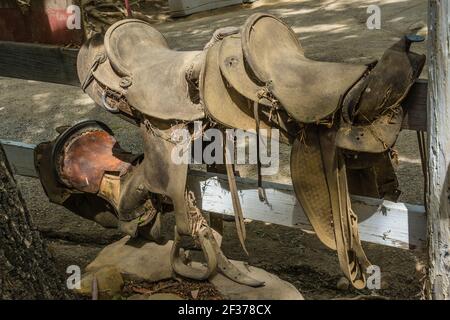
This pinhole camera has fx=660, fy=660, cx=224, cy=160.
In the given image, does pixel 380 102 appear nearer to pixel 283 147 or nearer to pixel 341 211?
pixel 341 211

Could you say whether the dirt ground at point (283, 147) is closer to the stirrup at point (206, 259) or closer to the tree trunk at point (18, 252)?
the stirrup at point (206, 259)

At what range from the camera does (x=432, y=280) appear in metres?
2.42

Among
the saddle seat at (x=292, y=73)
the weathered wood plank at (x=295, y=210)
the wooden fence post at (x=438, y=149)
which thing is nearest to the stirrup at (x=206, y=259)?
Answer: the weathered wood plank at (x=295, y=210)

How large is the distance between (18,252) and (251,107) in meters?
1.04

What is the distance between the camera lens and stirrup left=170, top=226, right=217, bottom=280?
8.98 ft

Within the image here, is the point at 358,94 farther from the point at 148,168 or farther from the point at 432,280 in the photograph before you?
the point at 148,168

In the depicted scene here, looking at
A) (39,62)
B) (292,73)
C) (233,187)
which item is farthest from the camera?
(39,62)

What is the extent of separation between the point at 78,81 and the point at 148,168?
73 cm

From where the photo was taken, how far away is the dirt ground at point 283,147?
3225mm

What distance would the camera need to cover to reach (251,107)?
2443mm

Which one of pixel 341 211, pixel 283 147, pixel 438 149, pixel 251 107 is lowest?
pixel 283 147

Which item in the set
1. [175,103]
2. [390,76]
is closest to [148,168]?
[175,103]

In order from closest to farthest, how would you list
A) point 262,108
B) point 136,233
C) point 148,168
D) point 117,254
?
point 262,108 < point 148,168 < point 136,233 < point 117,254

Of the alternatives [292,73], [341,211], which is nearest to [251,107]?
[292,73]
